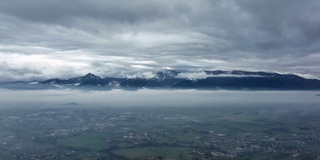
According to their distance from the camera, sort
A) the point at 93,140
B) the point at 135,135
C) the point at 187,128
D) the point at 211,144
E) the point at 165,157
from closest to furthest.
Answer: the point at 165,157
the point at 211,144
the point at 93,140
the point at 135,135
the point at 187,128

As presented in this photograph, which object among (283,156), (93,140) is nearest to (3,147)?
(93,140)

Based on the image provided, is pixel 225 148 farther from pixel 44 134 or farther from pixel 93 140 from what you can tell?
pixel 44 134

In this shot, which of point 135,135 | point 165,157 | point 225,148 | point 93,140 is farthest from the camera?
point 135,135

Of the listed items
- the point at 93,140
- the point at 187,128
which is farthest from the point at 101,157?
the point at 187,128

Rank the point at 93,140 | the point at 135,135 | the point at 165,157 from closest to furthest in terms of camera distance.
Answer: the point at 165,157, the point at 93,140, the point at 135,135

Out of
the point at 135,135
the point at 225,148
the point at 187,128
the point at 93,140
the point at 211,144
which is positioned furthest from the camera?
the point at 187,128

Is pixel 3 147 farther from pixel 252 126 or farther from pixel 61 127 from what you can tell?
pixel 252 126

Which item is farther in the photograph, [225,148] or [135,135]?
[135,135]

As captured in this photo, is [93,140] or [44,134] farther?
[44,134]

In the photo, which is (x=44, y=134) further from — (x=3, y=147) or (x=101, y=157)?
(x=101, y=157)
